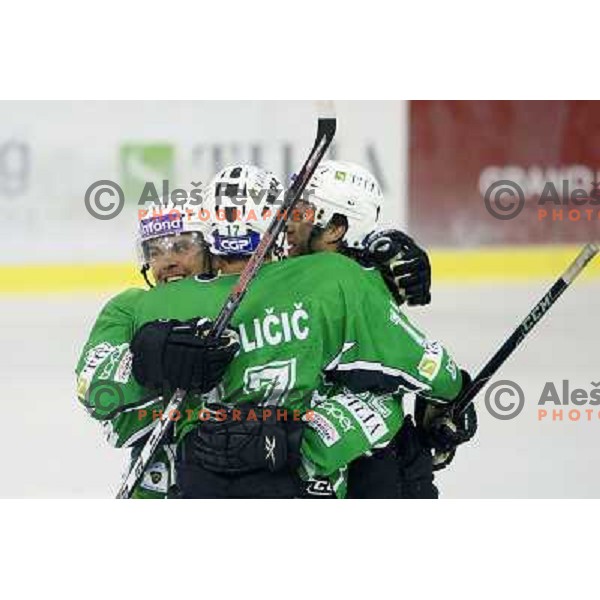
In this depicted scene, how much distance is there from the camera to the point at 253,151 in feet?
9.70

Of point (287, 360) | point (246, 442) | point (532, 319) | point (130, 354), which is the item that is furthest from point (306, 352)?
point (532, 319)

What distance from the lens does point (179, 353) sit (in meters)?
2.14

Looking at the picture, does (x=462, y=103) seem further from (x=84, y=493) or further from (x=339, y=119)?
(x=84, y=493)

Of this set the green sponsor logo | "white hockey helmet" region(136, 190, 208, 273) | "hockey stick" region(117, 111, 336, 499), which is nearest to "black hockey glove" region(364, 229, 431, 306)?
"hockey stick" region(117, 111, 336, 499)

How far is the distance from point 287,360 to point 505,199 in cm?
95

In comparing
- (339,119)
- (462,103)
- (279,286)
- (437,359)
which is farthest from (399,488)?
(462,103)

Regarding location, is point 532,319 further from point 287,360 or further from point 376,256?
point 287,360

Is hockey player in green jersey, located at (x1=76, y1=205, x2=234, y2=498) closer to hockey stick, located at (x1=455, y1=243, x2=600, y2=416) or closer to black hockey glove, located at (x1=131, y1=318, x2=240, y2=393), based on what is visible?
black hockey glove, located at (x1=131, y1=318, x2=240, y2=393)

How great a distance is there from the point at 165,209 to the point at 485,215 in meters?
0.98

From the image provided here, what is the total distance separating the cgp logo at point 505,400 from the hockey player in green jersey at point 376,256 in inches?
15.2

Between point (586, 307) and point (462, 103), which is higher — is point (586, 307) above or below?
below

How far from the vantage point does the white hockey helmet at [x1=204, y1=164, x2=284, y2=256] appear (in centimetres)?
221

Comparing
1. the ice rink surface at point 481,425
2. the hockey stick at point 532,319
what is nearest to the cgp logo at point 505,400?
the ice rink surface at point 481,425

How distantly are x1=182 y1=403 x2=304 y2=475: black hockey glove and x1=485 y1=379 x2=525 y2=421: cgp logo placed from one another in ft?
2.33
